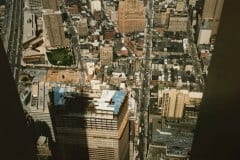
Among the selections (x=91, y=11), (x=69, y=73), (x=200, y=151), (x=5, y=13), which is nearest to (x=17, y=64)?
(x=69, y=73)

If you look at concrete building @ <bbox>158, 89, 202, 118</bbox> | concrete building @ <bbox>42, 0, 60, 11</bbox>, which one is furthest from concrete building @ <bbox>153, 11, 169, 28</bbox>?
concrete building @ <bbox>158, 89, 202, 118</bbox>

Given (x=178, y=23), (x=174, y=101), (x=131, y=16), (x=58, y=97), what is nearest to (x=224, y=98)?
(x=58, y=97)

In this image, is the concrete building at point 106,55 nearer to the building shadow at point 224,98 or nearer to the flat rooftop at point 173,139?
the flat rooftop at point 173,139

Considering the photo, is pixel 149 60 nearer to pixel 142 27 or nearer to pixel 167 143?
pixel 142 27

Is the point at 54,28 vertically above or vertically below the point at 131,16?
below

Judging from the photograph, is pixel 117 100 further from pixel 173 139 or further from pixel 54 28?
pixel 54 28

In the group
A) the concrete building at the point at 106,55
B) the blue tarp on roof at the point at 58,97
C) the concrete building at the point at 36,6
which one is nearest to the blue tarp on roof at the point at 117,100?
the blue tarp on roof at the point at 58,97

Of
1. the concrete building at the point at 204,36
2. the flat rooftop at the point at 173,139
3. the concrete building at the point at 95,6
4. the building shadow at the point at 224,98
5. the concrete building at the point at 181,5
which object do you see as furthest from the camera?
the concrete building at the point at 95,6
